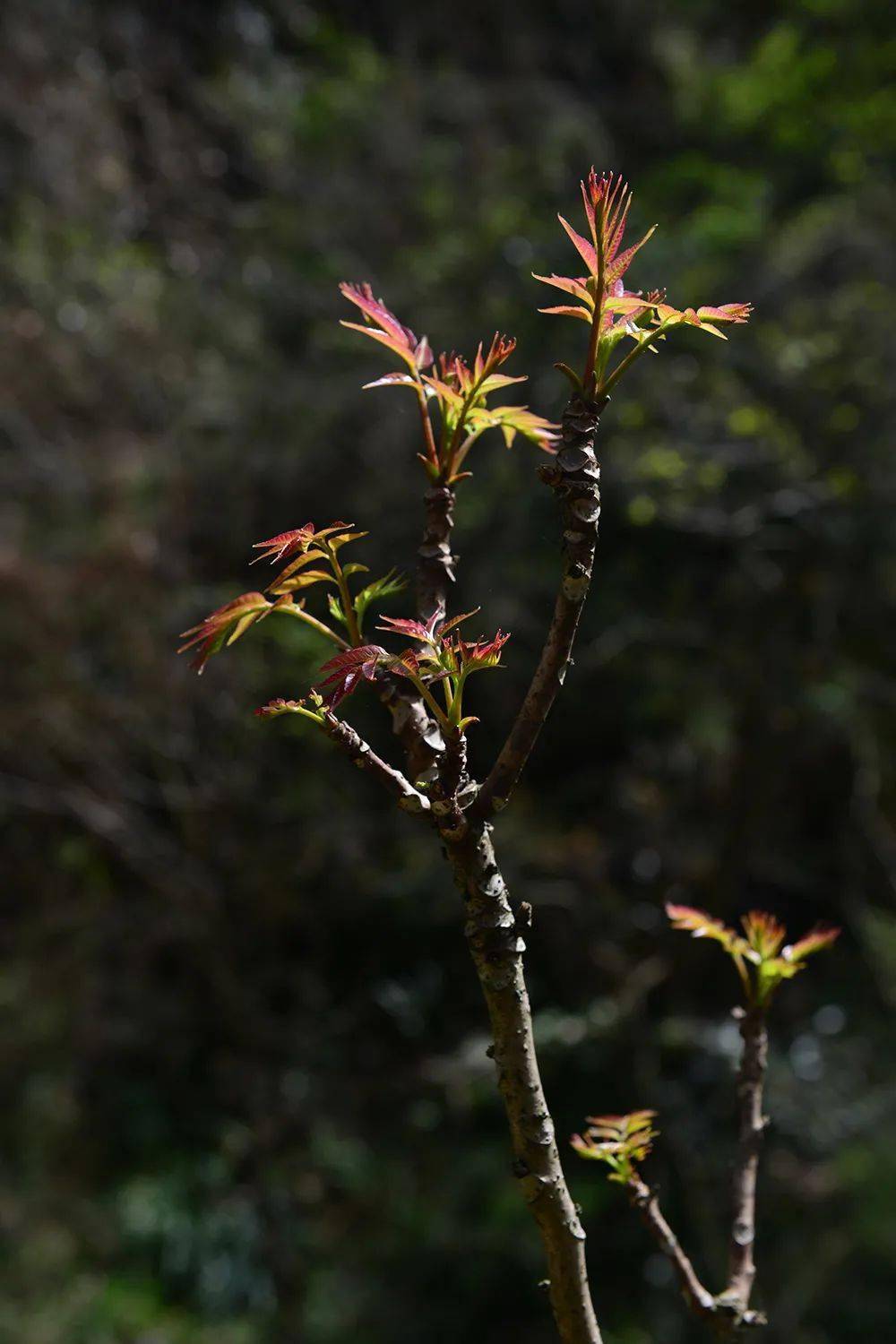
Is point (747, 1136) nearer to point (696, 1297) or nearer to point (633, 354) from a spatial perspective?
point (696, 1297)

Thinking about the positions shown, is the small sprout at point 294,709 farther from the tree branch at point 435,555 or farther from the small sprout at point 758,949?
the small sprout at point 758,949

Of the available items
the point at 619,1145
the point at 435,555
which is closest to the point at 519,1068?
the point at 619,1145

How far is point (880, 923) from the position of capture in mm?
2291

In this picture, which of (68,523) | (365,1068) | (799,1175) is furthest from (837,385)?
(68,523)

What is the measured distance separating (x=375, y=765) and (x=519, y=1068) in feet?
0.45

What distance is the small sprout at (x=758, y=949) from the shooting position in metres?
0.54

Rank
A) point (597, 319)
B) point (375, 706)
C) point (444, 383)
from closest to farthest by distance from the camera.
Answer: point (597, 319) → point (444, 383) → point (375, 706)

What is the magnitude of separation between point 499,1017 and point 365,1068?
2.25m

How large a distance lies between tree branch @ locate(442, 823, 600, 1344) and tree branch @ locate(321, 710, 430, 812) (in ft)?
0.06

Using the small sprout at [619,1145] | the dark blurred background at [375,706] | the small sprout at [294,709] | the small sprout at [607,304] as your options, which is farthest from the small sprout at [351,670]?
the dark blurred background at [375,706]

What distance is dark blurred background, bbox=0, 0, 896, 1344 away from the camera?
2221 mm

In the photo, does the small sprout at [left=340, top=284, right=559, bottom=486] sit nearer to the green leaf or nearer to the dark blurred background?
the green leaf

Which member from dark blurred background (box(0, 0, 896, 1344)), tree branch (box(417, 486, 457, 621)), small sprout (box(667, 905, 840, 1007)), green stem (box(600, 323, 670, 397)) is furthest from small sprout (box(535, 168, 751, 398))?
dark blurred background (box(0, 0, 896, 1344))

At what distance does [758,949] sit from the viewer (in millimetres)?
553
